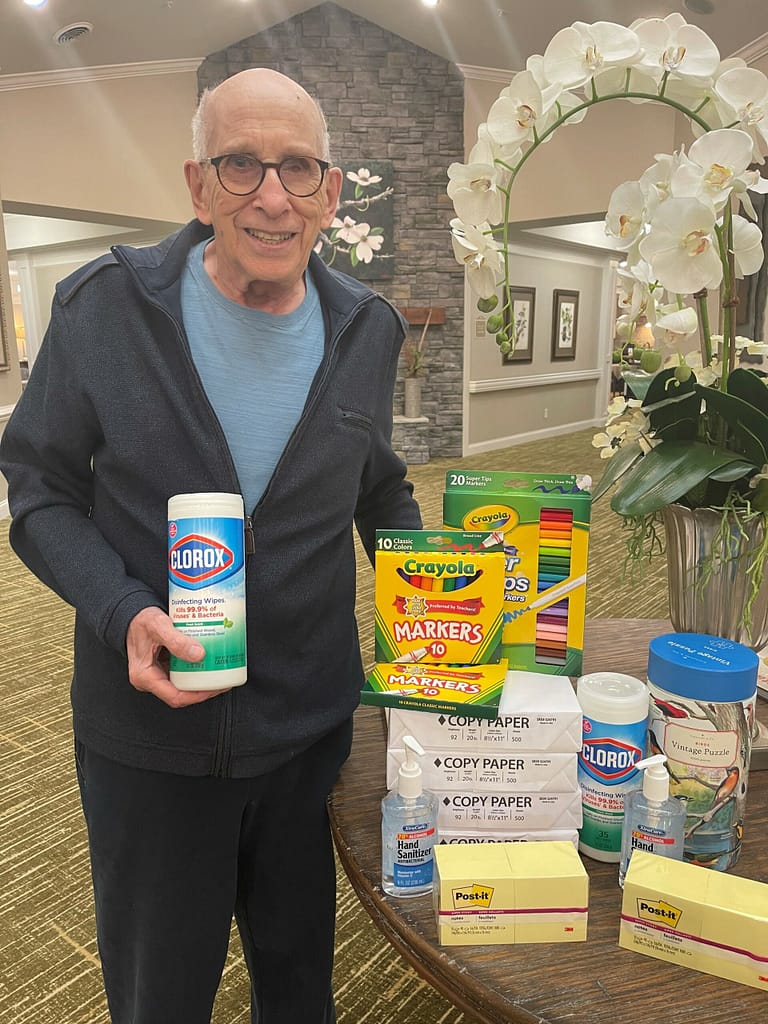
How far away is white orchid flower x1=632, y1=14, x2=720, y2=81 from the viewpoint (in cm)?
86

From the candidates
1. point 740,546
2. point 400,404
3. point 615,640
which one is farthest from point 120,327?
point 400,404

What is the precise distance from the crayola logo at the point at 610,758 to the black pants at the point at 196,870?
0.39 metres

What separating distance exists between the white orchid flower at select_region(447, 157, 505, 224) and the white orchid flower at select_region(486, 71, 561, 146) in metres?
0.04

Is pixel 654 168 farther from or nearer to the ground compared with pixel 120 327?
farther from the ground

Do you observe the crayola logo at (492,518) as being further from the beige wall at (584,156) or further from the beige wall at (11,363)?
the beige wall at (584,156)

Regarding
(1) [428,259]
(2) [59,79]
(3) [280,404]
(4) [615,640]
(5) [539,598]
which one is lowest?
(4) [615,640]

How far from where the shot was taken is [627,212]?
0.91 metres

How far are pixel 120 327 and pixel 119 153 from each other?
643 centimetres

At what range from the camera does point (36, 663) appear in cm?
311

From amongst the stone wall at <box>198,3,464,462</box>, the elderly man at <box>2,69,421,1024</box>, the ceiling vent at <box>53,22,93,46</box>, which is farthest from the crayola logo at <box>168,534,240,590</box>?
the stone wall at <box>198,3,464,462</box>

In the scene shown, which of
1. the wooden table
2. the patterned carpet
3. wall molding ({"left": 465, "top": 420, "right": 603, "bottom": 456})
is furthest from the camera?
wall molding ({"left": 465, "top": 420, "right": 603, "bottom": 456})

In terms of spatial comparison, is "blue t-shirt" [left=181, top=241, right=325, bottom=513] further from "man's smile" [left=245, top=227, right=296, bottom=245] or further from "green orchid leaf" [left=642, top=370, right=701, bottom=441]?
"green orchid leaf" [left=642, top=370, right=701, bottom=441]

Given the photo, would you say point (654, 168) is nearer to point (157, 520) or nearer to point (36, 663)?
point (157, 520)

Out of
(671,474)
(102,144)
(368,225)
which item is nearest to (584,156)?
(368,225)
